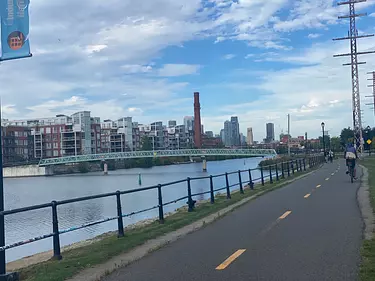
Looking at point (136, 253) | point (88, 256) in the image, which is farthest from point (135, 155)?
point (88, 256)

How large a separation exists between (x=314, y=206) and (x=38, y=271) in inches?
411

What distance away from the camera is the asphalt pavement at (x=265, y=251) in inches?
311

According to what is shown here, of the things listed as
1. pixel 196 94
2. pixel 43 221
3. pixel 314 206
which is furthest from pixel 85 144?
pixel 314 206

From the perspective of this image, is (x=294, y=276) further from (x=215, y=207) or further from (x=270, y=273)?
(x=215, y=207)

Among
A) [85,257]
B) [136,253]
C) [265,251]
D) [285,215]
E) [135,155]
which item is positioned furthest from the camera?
[135,155]

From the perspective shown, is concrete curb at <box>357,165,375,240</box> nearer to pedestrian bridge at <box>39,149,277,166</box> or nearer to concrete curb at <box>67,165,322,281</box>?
concrete curb at <box>67,165,322,281</box>

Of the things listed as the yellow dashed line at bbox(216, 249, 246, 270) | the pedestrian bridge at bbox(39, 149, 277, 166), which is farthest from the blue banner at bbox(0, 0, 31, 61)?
the pedestrian bridge at bbox(39, 149, 277, 166)

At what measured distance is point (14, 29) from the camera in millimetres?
7852

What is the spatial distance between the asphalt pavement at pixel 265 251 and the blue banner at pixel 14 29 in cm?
380

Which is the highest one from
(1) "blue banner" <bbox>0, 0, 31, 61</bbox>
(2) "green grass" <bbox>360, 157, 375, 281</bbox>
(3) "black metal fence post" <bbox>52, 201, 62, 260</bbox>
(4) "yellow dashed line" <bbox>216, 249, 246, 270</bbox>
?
(1) "blue banner" <bbox>0, 0, 31, 61</bbox>

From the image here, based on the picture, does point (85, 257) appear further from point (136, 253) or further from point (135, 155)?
point (135, 155)

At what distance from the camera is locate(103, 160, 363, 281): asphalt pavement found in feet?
25.9

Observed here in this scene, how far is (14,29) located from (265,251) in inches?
229

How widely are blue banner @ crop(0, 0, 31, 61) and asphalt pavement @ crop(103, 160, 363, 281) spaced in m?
3.80
